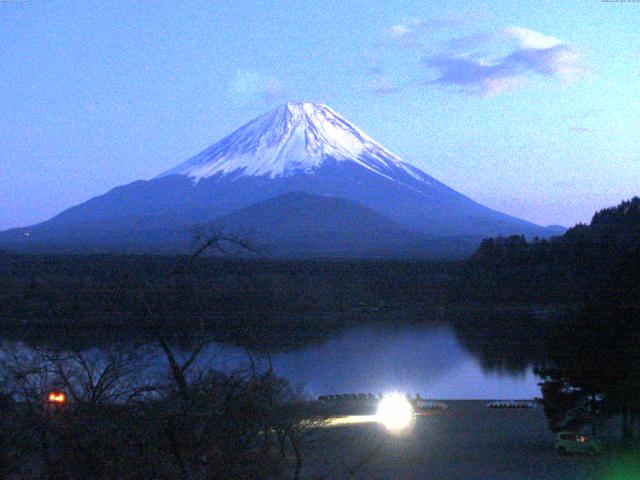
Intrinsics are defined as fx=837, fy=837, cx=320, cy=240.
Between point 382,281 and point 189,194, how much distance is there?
→ 5804cm

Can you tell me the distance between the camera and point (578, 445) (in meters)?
Answer: 9.96

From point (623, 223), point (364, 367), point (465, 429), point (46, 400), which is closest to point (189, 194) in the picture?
point (623, 223)

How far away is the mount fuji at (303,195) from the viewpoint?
75.1 m

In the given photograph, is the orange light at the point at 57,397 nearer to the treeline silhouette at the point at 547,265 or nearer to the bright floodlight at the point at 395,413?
the bright floodlight at the point at 395,413

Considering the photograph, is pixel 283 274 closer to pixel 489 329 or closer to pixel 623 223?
pixel 489 329

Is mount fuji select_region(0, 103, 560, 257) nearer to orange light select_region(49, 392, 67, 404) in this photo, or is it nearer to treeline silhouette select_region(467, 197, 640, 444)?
treeline silhouette select_region(467, 197, 640, 444)

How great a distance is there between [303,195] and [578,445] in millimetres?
71263

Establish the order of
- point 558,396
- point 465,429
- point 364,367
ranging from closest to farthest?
point 558,396 → point 465,429 → point 364,367

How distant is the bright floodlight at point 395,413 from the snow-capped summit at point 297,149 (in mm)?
74699

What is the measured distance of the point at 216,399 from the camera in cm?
340

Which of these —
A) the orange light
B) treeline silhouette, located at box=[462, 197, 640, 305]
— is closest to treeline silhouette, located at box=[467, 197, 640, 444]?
the orange light

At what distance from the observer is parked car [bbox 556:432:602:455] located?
991cm

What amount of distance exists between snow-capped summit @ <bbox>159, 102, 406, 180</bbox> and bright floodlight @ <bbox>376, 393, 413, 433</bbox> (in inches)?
2941

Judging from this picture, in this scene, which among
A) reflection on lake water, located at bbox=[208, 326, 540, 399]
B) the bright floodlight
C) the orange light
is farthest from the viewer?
reflection on lake water, located at bbox=[208, 326, 540, 399]
